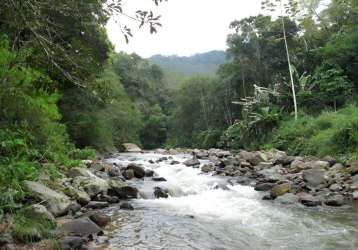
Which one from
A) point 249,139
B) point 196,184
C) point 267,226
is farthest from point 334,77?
point 267,226

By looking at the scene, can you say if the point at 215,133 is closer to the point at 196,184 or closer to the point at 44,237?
the point at 196,184

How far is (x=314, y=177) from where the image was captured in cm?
1095

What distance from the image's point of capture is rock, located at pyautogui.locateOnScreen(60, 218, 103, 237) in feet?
18.9

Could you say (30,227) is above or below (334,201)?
above

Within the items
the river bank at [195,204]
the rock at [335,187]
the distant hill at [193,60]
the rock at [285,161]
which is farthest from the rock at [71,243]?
the distant hill at [193,60]

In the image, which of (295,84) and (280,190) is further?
(295,84)

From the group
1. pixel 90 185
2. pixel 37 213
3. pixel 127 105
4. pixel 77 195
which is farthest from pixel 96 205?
pixel 127 105

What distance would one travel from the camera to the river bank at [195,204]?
19.6ft

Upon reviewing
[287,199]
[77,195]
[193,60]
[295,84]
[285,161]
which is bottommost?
[287,199]

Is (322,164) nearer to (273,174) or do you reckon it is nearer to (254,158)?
(273,174)

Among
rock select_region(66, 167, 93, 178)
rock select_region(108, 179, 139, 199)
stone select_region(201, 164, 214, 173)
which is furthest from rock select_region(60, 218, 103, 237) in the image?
stone select_region(201, 164, 214, 173)

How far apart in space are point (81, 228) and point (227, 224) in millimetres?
2858

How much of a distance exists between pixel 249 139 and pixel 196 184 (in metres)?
15.1

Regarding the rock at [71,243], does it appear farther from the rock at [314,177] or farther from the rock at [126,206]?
the rock at [314,177]
